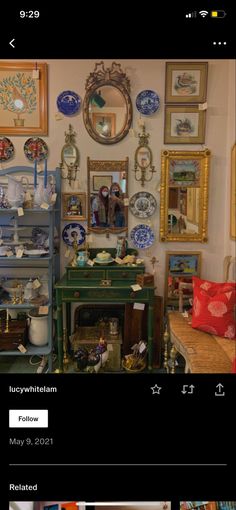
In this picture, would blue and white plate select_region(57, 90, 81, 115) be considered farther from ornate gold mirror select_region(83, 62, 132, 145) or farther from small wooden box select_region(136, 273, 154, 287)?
small wooden box select_region(136, 273, 154, 287)

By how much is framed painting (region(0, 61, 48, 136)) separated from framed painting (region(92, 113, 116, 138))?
95 millimetres

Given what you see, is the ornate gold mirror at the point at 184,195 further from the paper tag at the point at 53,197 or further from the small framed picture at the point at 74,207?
the paper tag at the point at 53,197

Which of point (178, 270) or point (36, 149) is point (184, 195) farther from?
point (36, 149)

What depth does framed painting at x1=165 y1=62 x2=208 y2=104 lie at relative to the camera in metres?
0.44

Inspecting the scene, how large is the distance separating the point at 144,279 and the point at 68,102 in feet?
1.25

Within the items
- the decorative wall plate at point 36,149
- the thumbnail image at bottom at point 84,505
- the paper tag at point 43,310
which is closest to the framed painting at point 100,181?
the decorative wall plate at point 36,149

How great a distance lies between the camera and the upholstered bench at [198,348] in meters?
0.47

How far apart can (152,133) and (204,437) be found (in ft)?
1.66

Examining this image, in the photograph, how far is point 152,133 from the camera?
538mm
